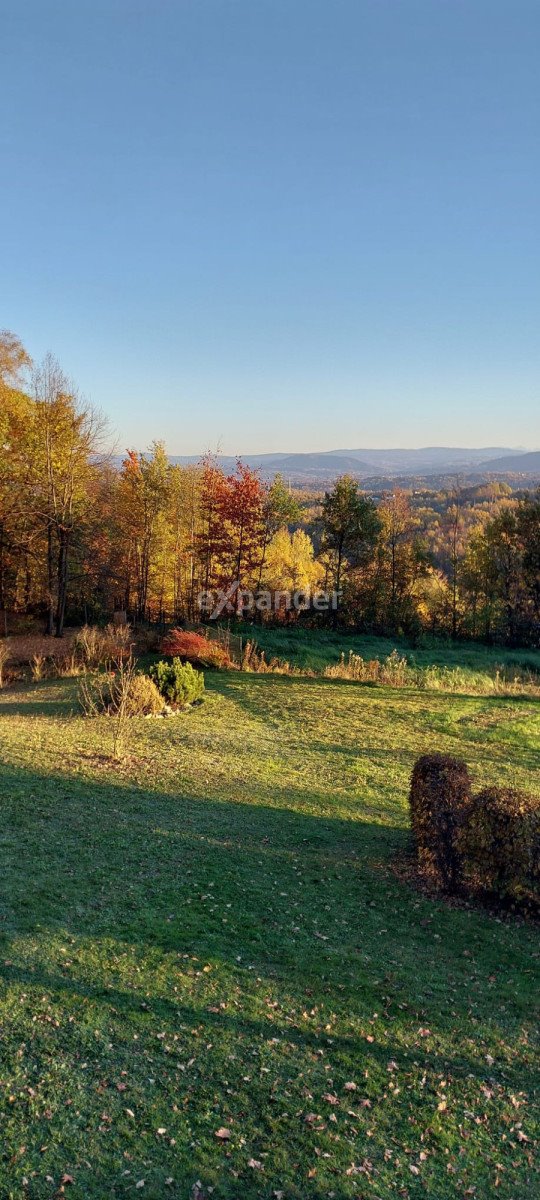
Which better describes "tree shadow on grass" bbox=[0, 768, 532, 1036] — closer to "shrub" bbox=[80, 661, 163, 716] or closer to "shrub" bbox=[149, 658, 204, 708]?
"shrub" bbox=[80, 661, 163, 716]

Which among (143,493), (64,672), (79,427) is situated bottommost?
(64,672)

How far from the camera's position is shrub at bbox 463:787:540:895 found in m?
5.30

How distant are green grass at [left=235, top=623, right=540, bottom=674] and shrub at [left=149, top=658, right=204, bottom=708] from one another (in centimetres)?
541

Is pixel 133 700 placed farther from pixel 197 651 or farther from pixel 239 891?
pixel 239 891

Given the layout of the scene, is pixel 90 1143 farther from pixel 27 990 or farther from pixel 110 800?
pixel 110 800

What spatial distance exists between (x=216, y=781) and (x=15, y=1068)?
4.97m

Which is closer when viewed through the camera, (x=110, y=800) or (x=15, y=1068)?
(x=15, y=1068)

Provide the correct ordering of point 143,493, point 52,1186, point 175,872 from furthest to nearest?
1. point 143,493
2. point 175,872
3. point 52,1186

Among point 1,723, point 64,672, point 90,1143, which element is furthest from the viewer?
point 64,672

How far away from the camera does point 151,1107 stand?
302cm

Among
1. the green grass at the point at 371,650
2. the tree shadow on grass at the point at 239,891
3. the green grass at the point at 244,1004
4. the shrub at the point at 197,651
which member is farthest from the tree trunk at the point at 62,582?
the tree shadow on grass at the point at 239,891

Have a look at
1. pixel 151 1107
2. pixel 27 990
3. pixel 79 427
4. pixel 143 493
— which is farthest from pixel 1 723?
pixel 143 493

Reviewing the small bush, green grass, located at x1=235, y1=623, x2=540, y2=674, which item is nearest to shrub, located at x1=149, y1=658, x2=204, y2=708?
the small bush

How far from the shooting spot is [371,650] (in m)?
22.4
